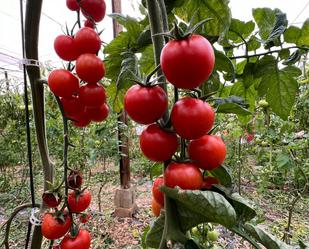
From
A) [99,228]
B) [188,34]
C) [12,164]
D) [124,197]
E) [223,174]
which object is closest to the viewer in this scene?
[188,34]

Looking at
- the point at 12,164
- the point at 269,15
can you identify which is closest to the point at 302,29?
the point at 269,15

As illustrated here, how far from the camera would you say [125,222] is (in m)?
2.32

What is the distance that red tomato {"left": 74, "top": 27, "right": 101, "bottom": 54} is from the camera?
0.44 m

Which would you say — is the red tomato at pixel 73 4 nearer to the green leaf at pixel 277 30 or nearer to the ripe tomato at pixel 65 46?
the ripe tomato at pixel 65 46

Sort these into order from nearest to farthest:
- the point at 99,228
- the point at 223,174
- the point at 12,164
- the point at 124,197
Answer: the point at 223,174
the point at 99,228
the point at 124,197
the point at 12,164

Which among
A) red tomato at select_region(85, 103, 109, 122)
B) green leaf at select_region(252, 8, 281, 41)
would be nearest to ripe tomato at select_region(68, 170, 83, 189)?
red tomato at select_region(85, 103, 109, 122)

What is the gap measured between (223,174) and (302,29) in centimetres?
30

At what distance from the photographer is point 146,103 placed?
0.34 m

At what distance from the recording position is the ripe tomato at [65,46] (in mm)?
460

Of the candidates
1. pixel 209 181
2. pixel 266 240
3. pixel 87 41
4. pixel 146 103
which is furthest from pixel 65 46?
pixel 266 240

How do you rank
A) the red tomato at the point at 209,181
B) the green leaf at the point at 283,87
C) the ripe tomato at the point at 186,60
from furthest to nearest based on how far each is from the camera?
the green leaf at the point at 283,87
the red tomato at the point at 209,181
the ripe tomato at the point at 186,60

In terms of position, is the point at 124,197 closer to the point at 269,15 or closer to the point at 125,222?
the point at 125,222

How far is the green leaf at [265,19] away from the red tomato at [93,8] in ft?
0.90

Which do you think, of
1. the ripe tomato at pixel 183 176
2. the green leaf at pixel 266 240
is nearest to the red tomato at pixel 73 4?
the ripe tomato at pixel 183 176
